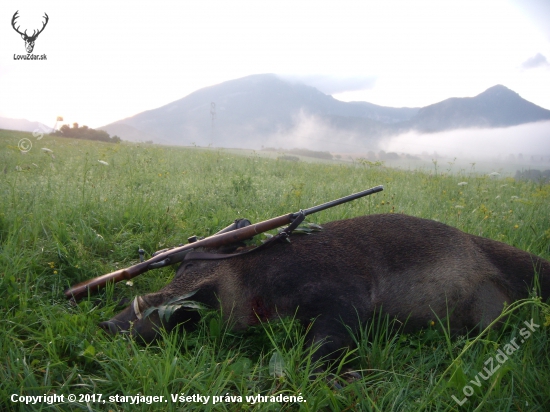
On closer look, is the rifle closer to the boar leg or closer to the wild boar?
the wild boar

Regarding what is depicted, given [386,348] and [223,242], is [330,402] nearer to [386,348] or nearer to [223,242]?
[386,348]

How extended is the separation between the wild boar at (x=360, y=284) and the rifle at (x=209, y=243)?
173 millimetres

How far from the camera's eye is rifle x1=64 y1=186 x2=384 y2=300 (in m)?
2.87

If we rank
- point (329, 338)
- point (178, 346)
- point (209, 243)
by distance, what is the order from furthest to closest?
point (209, 243) < point (178, 346) < point (329, 338)

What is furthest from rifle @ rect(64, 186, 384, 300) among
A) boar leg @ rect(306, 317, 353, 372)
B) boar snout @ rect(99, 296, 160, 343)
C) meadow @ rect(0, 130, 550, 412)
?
boar leg @ rect(306, 317, 353, 372)

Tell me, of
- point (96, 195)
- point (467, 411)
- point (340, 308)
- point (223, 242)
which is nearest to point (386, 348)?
point (340, 308)

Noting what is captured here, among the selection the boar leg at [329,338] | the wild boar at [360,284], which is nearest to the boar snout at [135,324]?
the wild boar at [360,284]

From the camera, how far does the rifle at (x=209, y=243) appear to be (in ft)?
9.40

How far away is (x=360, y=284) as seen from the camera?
254 centimetres

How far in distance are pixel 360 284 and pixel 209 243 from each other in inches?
45.9

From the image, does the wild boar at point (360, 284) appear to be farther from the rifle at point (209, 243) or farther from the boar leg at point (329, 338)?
the rifle at point (209, 243)

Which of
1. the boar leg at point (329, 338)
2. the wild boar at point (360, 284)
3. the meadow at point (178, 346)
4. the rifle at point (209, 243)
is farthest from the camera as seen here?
the rifle at point (209, 243)

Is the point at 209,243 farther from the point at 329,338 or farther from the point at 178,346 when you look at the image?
the point at 329,338

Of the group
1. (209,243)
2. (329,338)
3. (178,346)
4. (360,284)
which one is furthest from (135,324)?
(360,284)
